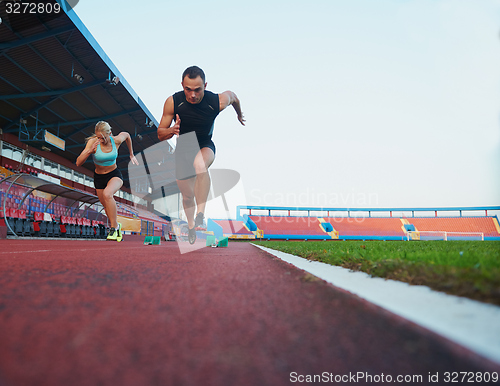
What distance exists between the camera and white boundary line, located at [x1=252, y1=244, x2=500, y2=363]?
0.60 metres

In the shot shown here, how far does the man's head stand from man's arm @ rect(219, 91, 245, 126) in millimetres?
390

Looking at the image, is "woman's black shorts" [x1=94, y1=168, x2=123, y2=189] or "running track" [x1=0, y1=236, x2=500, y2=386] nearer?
"running track" [x1=0, y1=236, x2=500, y2=386]

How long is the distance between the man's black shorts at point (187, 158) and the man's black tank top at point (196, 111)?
0.72 feet

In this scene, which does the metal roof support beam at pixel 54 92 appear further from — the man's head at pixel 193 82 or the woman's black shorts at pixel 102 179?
the man's head at pixel 193 82

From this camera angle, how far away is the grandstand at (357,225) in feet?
122

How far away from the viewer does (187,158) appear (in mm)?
4285

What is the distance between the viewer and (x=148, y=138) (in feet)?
70.7

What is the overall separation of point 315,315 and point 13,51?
48.2 feet

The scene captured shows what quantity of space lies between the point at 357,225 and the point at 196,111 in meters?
39.3

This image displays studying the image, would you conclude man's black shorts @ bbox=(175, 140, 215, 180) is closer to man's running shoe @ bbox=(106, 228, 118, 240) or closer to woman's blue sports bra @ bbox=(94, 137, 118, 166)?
woman's blue sports bra @ bbox=(94, 137, 118, 166)

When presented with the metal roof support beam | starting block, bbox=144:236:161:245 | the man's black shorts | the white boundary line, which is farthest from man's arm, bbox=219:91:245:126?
the metal roof support beam

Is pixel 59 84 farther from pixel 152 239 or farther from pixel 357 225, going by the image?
pixel 357 225

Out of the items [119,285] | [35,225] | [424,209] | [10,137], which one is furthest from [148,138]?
[424,209]

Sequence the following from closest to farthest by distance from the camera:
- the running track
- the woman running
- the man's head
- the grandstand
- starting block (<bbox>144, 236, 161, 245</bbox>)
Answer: the running track → the man's head → the woman running → starting block (<bbox>144, 236, 161, 245</bbox>) → the grandstand
